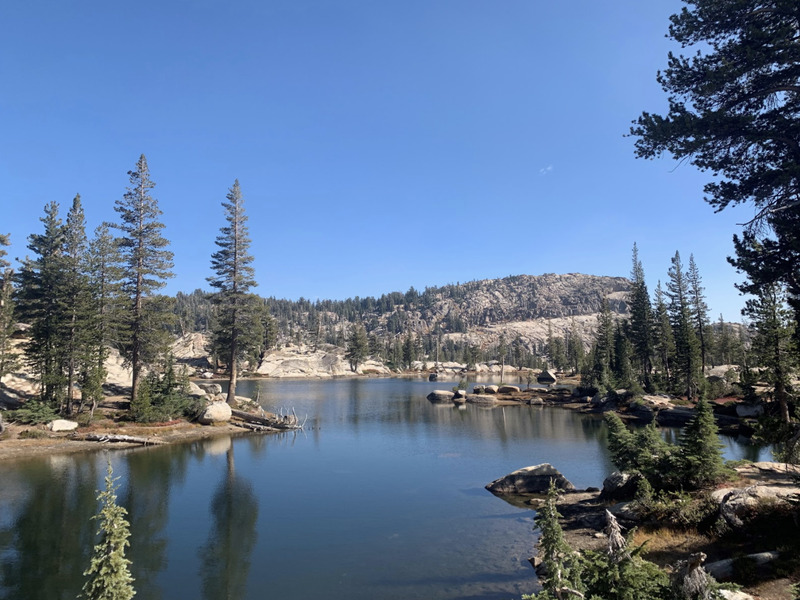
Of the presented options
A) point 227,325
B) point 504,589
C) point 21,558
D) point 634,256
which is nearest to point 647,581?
point 504,589

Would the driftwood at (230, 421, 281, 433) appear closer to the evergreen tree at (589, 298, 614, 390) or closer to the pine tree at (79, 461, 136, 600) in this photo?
the pine tree at (79, 461, 136, 600)

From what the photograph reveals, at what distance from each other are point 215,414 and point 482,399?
47.4 meters

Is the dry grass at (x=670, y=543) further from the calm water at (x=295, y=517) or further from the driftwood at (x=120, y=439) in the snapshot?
the driftwood at (x=120, y=439)

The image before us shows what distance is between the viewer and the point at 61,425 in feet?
123

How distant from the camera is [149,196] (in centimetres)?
4575

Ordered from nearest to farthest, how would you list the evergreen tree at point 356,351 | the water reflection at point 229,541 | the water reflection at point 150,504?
the water reflection at point 229,541, the water reflection at point 150,504, the evergreen tree at point 356,351

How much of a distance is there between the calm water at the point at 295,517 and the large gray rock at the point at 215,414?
4.24 m

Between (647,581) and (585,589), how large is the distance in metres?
1.37

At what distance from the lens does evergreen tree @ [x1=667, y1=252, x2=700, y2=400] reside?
6462 cm

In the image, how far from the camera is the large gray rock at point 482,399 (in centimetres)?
7739

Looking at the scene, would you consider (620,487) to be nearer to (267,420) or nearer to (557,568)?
(557,568)

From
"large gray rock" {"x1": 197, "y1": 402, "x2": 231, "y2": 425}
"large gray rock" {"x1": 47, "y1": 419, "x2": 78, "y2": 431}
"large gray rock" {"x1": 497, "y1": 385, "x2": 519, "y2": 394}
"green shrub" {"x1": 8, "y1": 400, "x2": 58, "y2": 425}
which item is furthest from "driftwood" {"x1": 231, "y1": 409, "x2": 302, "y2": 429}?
"large gray rock" {"x1": 497, "y1": 385, "x2": 519, "y2": 394}

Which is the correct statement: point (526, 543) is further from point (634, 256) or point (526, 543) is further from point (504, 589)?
point (634, 256)

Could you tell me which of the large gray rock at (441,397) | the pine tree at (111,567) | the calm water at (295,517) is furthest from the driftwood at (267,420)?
the pine tree at (111,567)
